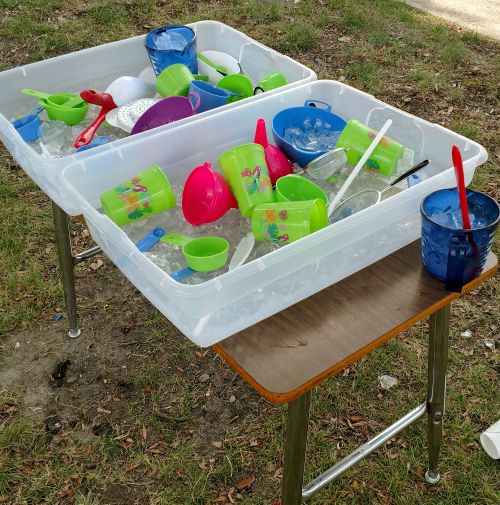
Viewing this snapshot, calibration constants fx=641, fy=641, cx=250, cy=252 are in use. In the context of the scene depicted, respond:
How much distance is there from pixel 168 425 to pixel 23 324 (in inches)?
23.7

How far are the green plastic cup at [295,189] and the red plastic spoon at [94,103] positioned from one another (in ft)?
1.52

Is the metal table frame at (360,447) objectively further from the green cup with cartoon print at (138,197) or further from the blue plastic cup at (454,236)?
the green cup with cartoon print at (138,197)

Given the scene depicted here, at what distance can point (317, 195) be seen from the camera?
3.71ft

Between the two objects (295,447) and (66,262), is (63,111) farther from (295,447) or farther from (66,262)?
(295,447)

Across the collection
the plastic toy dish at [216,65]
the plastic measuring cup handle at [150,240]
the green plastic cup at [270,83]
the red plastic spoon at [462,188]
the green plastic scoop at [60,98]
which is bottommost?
the plastic measuring cup handle at [150,240]

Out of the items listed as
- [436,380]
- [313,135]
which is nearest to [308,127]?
[313,135]

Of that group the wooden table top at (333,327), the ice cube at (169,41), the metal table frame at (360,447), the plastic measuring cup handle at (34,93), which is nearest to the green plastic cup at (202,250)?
the wooden table top at (333,327)

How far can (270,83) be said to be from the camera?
4.92ft

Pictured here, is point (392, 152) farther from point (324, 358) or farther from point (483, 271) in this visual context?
point (324, 358)

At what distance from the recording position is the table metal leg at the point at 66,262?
5.36 feet

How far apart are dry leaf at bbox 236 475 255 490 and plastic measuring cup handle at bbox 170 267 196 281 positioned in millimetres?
786

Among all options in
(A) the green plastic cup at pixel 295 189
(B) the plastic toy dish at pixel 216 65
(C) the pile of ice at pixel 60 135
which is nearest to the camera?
(A) the green plastic cup at pixel 295 189

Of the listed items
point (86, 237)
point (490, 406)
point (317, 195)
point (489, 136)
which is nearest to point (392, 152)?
point (317, 195)

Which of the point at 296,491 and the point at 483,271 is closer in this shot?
the point at 483,271
